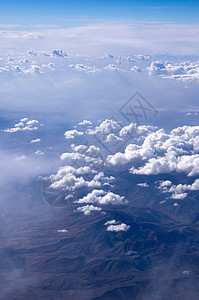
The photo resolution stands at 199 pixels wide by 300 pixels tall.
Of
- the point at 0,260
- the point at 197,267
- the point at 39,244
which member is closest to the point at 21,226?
the point at 39,244

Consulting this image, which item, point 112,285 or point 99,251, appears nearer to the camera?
point 112,285

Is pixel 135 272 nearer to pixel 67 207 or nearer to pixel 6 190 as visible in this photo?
pixel 67 207

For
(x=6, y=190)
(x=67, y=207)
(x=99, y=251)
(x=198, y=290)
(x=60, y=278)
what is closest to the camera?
(x=198, y=290)

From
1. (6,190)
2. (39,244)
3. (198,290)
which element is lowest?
(198,290)

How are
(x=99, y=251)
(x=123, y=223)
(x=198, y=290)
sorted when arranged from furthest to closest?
1. (x=123, y=223)
2. (x=99, y=251)
3. (x=198, y=290)

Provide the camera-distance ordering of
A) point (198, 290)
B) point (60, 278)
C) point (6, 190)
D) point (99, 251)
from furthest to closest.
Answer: point (6, 190) < point (99, 251) < point (60, 278) < point (198, 290)

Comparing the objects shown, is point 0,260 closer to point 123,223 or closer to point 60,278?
point 60,278

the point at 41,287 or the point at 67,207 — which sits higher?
the point at 67,207

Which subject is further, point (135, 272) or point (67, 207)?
point (67, 207)

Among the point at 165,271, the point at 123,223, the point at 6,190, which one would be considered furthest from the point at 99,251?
the point at 6,190
